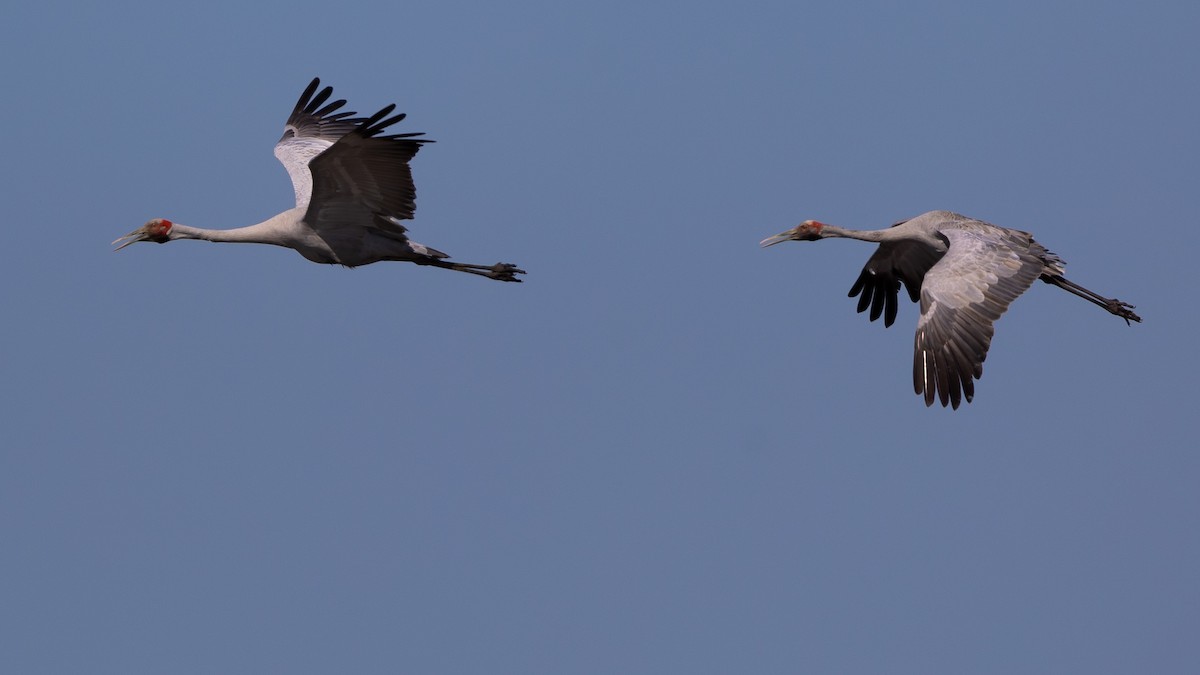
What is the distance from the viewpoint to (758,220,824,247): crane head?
15541mm

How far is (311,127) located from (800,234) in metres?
5.50

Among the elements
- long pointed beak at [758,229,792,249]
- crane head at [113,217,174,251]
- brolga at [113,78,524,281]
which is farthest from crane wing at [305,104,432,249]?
long pointed beak at [758,229,792,249]

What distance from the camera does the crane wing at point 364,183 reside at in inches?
507

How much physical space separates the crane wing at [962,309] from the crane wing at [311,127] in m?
6.41

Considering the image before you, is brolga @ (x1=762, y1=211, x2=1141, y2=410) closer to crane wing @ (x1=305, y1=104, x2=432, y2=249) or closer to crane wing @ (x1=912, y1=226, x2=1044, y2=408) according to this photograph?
crane wing @ (x1=912, y1=226, x2=1044, y2=408)

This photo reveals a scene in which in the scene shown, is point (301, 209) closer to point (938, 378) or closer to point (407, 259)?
point (407, 259)

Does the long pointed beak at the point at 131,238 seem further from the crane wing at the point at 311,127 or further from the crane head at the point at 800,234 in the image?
the crane head at the point at 800,234

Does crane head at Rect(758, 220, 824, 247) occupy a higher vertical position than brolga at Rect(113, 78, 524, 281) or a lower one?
higher

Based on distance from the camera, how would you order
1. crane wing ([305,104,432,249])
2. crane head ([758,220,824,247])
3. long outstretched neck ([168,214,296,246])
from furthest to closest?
crane head ([758,220,824,247]), long outstretched neck ([168,214,296,246]), crane wing ([305,104,432,249])

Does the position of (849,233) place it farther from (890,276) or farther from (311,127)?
(311,127)

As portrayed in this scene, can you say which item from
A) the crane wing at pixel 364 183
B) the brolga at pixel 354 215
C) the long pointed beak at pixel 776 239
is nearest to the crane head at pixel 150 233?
the brolga at pixel 354 215

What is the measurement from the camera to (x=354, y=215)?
45.6 feet

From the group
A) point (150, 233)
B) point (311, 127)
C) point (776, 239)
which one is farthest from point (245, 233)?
point (776, 239)

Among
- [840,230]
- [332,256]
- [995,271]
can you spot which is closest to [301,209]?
[332,256]
